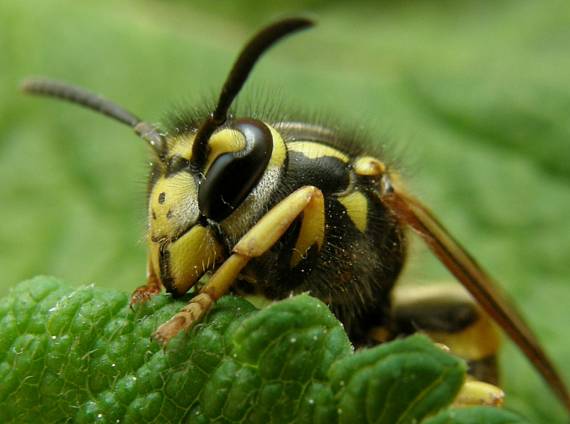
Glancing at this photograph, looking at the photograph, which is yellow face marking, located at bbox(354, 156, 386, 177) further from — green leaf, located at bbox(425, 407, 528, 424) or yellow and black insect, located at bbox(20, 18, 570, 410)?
green leaf, located at bbox(425, 407, 528, 424)

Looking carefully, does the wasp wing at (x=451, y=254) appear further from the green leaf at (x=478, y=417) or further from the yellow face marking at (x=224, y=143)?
the green leaf at (x=478, y=417)

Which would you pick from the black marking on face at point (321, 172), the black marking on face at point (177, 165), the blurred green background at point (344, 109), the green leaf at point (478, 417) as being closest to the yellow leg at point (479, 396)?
the green leaf at point (478, 417)

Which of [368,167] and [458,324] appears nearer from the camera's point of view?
[368,167]

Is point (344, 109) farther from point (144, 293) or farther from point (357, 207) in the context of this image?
point (144, 293)

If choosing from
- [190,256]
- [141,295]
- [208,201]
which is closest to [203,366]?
[141,295]

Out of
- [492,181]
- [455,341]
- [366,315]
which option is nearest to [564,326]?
[492,181]
